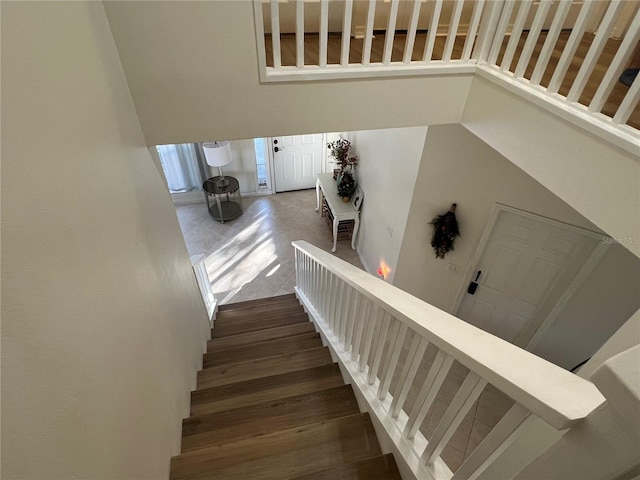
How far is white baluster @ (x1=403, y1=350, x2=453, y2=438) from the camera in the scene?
983 mm

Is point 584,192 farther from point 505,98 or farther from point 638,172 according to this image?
point 505,98

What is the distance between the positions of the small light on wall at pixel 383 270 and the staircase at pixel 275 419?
1581mm

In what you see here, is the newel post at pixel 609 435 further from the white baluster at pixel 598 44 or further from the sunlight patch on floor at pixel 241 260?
the sunlight patch on floor at pixel 241 260

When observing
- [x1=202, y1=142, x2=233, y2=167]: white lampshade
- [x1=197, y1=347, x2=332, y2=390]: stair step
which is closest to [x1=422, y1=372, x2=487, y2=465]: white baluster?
[x1=197, y1=347, x2=332, y2=390]: stair step

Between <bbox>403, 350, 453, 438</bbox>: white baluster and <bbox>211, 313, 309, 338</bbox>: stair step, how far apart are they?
2.15 m

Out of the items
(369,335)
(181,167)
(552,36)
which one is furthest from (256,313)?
(181,167)

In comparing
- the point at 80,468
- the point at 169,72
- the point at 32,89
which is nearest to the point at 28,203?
the point at 32,89

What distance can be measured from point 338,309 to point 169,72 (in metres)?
1.60

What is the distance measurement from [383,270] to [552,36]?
9.98 feet

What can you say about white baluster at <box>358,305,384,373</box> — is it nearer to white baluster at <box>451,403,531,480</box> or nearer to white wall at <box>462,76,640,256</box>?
white baluster at <box>451,403,531,480</box>

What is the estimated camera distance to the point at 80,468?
2.62ft

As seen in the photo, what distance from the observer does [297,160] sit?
6.25 meters

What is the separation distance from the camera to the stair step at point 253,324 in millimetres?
3268

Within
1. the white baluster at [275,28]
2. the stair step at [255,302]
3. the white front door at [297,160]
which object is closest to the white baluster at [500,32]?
the white baluster at [275,28]
